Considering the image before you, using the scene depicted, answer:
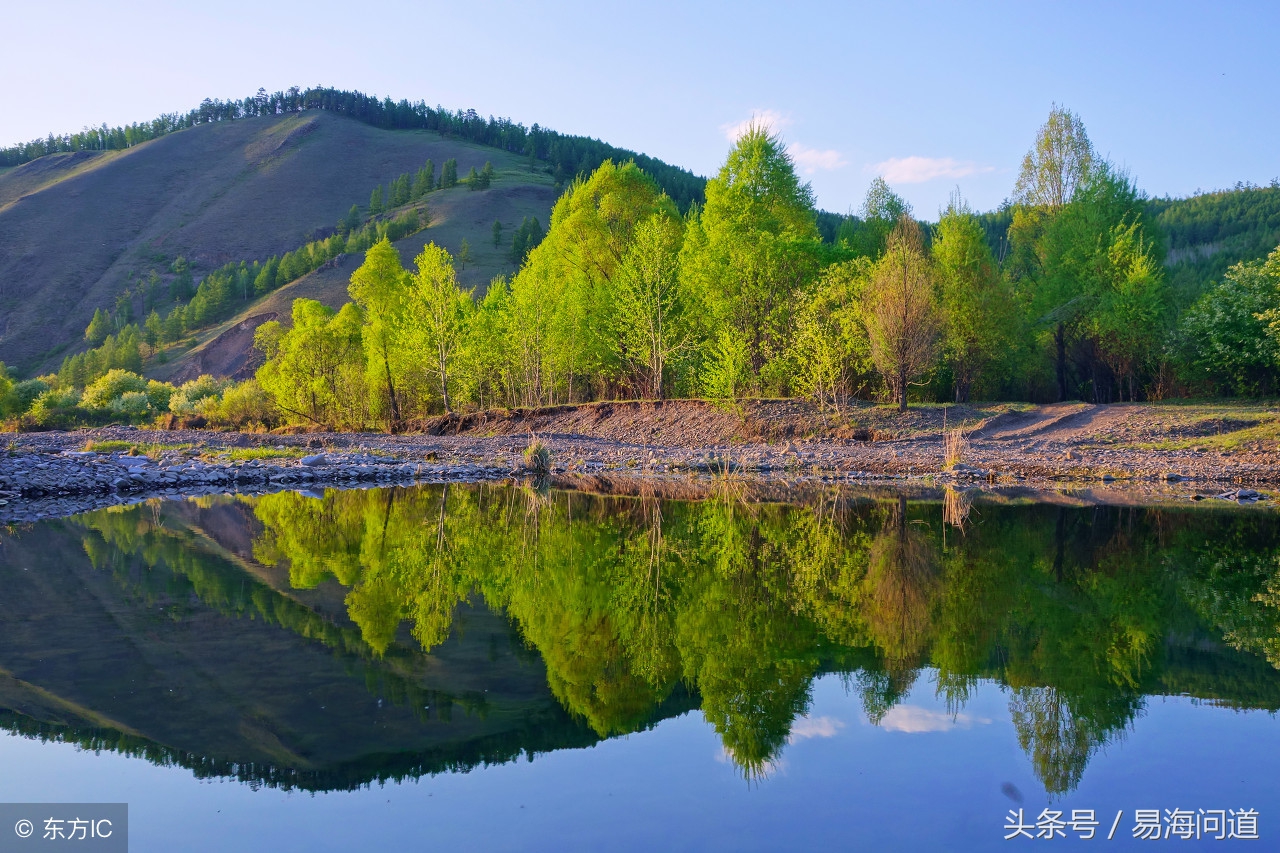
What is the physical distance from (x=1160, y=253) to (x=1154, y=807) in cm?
3757

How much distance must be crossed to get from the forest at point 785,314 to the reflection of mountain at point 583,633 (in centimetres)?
1703

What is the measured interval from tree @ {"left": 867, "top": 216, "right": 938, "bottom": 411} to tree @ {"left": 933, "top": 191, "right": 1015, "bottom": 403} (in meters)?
3.27

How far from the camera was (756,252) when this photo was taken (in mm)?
30141

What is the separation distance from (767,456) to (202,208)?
5071 inches

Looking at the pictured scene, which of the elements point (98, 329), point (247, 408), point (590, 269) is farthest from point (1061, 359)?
point (98, 329)

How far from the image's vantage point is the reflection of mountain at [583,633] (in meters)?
4.79

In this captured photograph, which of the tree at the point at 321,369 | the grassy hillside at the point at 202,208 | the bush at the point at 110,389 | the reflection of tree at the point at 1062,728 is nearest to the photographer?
the reflection of tree at the point at 1062,728

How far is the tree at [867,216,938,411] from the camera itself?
26.3 metres

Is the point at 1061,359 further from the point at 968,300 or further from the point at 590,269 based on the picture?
the point at 590,269

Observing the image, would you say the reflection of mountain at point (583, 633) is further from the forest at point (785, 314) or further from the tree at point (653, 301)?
the tree at point (653, 301)

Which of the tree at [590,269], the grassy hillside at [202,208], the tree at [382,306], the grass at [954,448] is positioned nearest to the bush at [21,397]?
the tree at [382,306]

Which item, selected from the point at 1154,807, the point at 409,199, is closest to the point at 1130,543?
the point at 1154,807

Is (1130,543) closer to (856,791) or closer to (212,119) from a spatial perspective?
(856,791)

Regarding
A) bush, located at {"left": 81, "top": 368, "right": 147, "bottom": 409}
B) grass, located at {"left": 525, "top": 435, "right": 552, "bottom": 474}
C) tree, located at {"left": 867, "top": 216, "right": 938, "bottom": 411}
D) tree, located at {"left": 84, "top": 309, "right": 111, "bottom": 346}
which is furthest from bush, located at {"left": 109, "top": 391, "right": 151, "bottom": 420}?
tree, located at {"left": 84, "top": 309, "right": 111, "bottom": 346}
